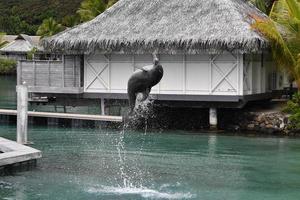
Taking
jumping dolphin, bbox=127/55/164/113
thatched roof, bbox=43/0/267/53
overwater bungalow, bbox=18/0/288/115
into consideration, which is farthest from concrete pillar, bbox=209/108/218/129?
jumping dolphin, bbox=127/55/164/113

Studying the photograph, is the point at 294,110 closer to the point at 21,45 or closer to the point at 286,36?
the point at 286,36

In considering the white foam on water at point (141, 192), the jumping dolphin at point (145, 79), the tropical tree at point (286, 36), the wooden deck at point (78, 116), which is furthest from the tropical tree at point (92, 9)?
the jumping dolphin at point (145, 79)

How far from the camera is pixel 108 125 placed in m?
22.4

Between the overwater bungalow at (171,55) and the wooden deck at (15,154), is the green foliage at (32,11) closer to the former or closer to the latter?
the overwater bungalow at (171,55)

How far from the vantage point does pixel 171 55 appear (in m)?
21.5

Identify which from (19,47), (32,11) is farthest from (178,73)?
(32,11)

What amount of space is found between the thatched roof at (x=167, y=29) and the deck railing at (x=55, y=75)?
0.57 meters

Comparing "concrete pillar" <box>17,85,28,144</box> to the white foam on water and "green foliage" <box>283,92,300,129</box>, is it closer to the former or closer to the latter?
the white foam on water

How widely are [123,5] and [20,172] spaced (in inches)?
414

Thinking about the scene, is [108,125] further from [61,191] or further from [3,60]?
[3,60]

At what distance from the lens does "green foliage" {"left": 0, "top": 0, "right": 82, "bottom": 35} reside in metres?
76.2

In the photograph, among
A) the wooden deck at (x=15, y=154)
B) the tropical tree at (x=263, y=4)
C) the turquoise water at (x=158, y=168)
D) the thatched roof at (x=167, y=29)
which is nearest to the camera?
the turquoise water at (x=158, y=168)

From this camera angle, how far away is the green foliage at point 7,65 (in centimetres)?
6072

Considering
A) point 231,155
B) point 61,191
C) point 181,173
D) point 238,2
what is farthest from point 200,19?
point 61,191
